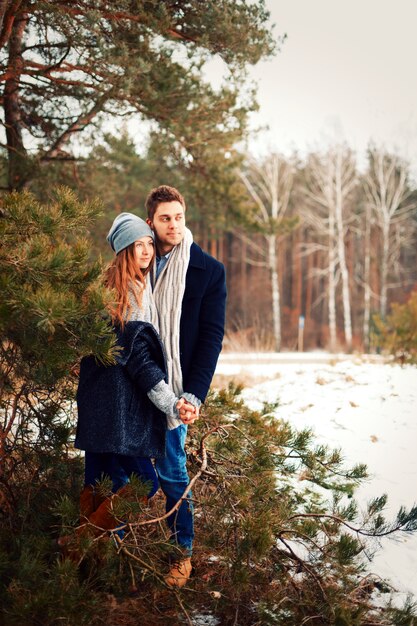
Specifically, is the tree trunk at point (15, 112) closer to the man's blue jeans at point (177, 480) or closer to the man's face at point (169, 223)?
the man's face at point (169, 223)

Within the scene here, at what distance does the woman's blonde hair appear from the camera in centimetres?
279

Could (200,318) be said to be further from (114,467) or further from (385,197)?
(385,197)

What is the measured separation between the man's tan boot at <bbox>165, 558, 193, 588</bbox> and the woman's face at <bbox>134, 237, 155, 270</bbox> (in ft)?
4.64

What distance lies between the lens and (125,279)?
2822 millimetres

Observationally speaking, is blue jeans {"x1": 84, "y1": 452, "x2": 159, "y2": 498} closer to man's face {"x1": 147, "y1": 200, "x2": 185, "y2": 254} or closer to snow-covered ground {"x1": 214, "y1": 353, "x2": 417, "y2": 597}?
man's face {"x1": 147, "y1": 200, "x2": 185, "y2": 254}

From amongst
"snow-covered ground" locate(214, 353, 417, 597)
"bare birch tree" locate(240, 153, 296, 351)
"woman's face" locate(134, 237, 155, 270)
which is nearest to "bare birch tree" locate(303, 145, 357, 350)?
"bare birch tree" locate(240, 153, 296, 351)

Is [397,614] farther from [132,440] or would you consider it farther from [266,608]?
[132,440]

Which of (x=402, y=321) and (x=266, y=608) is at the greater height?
(x=402, y=321)

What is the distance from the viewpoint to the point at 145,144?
919 cm

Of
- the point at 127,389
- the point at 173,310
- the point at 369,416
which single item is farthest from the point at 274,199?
the point at 127,389

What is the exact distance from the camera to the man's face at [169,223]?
2969 millimetres

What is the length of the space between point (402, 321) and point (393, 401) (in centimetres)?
220

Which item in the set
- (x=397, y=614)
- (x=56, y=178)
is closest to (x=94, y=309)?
(x=397, y=614)

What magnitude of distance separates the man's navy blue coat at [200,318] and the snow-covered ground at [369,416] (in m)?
1.52
